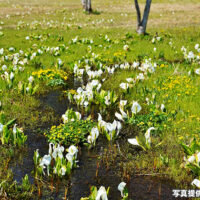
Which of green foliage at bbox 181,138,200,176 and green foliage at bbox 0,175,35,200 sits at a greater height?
green foliage at bbox 181,138,200,176

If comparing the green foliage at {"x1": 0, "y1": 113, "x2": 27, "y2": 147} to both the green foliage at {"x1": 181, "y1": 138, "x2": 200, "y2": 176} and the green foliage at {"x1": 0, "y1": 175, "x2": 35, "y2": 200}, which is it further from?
the green foliage at {"x1": 181, "y1": 138, "x2": 200, "y2": 176}

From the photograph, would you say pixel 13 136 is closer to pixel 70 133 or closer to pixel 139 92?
pixel 70 133

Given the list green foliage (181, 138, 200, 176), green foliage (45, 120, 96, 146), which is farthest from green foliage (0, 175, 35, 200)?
green foliage (181, 138, 200, 176)

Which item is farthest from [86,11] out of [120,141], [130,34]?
[120,141]

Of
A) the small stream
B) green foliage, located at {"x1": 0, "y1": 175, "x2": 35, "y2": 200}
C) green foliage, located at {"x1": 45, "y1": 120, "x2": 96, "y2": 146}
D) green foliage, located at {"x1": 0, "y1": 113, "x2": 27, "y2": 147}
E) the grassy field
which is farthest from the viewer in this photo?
green foliage, located at {"x1": 45, "y1": 120, "x2": 96, "y2": 146}

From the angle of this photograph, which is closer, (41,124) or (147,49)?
(41,124)

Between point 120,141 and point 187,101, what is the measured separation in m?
2.17

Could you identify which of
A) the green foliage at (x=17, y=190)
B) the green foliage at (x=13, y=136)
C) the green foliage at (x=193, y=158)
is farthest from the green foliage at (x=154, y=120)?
the green foliage at (x=17, y=190)

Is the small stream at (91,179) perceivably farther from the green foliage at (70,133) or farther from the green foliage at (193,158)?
the green foliage at (193,158)

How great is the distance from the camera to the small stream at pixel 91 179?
3.87 metres

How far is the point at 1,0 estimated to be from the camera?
1506 inches

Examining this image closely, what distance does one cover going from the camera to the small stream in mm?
3867

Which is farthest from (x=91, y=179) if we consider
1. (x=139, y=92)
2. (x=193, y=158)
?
(x=139, y=92)

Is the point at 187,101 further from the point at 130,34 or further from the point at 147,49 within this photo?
the point at 130,34
